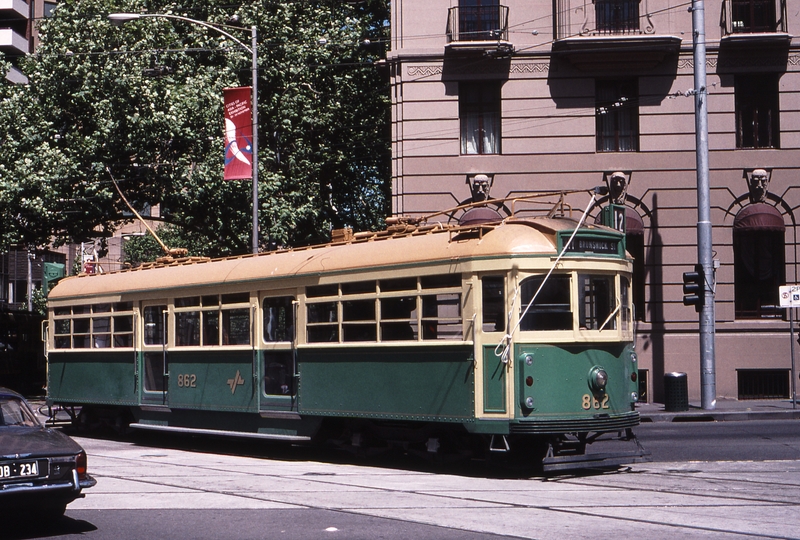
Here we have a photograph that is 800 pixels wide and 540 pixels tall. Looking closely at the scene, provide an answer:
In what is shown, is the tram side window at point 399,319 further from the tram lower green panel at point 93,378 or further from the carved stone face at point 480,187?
the carved stone face at point 480,187

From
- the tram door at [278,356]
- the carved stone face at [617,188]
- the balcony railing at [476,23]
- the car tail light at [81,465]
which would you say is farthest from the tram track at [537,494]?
the balcony railing at [476,23]

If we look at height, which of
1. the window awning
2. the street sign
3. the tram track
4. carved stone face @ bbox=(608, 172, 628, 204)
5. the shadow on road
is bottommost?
the tram track

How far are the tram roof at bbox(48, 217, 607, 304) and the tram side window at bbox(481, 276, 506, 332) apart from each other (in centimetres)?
31

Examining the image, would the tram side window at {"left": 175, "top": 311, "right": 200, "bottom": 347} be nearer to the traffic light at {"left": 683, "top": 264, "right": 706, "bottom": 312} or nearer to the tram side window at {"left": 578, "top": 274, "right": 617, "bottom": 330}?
the tram side window at {"left": 578, "top": 274, "right": 617, "bottom": 330}

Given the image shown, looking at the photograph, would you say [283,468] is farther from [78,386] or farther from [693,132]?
[693,132]

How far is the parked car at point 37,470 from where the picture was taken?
9.10 m

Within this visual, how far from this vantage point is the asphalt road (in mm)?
9508

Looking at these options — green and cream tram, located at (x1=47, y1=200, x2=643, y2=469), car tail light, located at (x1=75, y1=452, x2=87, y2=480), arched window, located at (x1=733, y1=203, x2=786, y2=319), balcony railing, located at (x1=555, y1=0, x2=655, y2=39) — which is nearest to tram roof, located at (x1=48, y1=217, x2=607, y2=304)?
green and cream tram, located at (x1=47, y1=200, x2=643, y2=469)

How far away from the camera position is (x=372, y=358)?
14906mm

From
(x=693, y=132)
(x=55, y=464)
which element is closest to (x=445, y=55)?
(x=693, y=132)

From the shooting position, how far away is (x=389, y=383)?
48.1ft

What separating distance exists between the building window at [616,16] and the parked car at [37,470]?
67.7ft

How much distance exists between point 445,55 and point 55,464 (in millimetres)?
20076

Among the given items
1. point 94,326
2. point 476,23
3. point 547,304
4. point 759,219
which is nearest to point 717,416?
point 759,219
